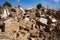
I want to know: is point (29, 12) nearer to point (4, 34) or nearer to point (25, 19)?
point (25, 19)

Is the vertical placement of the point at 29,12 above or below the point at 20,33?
above

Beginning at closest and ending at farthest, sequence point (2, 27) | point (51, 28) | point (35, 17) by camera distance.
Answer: point (2, 27) < point (51, 28) < point (35, 17)

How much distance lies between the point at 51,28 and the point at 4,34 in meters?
2.73

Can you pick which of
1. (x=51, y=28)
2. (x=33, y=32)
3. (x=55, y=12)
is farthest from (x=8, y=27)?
(x=55, y=12)

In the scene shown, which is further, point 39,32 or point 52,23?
point 52,23

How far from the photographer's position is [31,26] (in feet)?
37.9

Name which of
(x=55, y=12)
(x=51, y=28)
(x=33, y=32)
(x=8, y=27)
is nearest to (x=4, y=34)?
(x=8, y=27)

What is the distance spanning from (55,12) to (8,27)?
4.06 m

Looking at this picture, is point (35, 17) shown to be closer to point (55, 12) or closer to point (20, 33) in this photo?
point (55, 12)

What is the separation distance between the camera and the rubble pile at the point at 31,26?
10.7 metres

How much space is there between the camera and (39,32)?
452 inches

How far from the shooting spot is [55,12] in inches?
539

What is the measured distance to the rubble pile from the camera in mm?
10711

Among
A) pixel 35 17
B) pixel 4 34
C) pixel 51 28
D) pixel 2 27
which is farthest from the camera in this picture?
pixel 35 17
